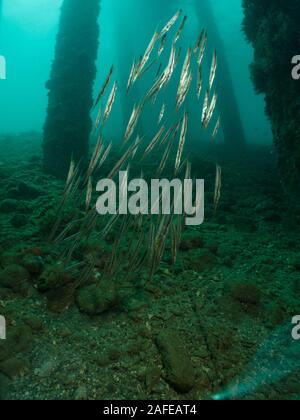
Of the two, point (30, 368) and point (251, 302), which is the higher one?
point (251, 302)

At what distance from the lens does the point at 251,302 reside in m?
3.95

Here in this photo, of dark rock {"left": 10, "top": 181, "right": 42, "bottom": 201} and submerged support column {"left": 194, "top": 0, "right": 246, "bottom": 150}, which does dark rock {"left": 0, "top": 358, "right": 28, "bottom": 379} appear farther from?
submerged support column {"left": 194, "top": 0, "right": 246, "bottom": 150}

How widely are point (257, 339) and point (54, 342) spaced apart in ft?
7.60

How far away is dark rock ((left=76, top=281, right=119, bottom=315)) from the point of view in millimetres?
3607

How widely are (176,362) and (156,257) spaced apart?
1.06 meters

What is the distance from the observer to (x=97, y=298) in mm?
3639

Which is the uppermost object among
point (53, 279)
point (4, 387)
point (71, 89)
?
point (71, 89)

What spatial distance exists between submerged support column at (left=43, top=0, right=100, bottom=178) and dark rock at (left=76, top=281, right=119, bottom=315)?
214 inches

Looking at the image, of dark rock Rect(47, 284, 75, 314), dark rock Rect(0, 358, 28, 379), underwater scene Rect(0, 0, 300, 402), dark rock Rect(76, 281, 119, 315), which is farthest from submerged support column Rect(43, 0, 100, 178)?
dark rock Rect(0, 358, 28, 379)

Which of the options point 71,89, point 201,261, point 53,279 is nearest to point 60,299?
point 53,279

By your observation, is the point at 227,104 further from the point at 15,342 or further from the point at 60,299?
the point at 15,342

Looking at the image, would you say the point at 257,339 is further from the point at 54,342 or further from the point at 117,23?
the point at 117,23

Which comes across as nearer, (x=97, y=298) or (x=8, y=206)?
(x=97, y=298)

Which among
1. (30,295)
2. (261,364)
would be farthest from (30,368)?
(261,364)
